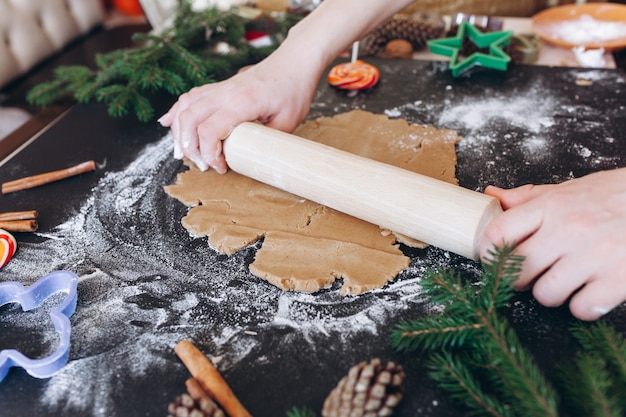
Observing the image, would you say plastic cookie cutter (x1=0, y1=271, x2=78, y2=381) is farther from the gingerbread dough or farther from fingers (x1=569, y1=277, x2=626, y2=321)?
fingers (x1=569, y1=277, x2=626, y2=321)

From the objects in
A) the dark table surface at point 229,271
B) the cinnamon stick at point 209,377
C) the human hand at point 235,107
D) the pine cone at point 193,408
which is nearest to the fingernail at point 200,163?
the human hand at point 235,107

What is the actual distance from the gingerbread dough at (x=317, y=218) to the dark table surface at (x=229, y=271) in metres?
0.03

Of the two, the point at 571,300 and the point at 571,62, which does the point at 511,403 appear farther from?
the point at 571,62

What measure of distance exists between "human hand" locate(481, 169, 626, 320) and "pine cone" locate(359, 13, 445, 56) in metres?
1.13

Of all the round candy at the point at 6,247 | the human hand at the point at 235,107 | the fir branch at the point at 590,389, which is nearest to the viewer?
the fir branch at the point at 590,389

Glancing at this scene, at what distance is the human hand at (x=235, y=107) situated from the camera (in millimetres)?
1231

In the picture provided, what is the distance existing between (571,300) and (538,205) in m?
0.17

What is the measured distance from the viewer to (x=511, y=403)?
2.44ft

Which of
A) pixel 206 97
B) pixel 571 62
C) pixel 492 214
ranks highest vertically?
pixel 206 97

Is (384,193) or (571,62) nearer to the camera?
(384,193)

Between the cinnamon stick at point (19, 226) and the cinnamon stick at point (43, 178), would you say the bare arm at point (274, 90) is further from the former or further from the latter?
the cinnamon stick at point (19, 226)

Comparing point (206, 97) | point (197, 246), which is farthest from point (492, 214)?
point (206, 97)

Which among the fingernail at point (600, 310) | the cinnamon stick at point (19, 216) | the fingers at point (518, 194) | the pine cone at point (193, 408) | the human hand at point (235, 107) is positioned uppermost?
the human hand at point (235, 107)

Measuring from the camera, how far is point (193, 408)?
2.50 ft
